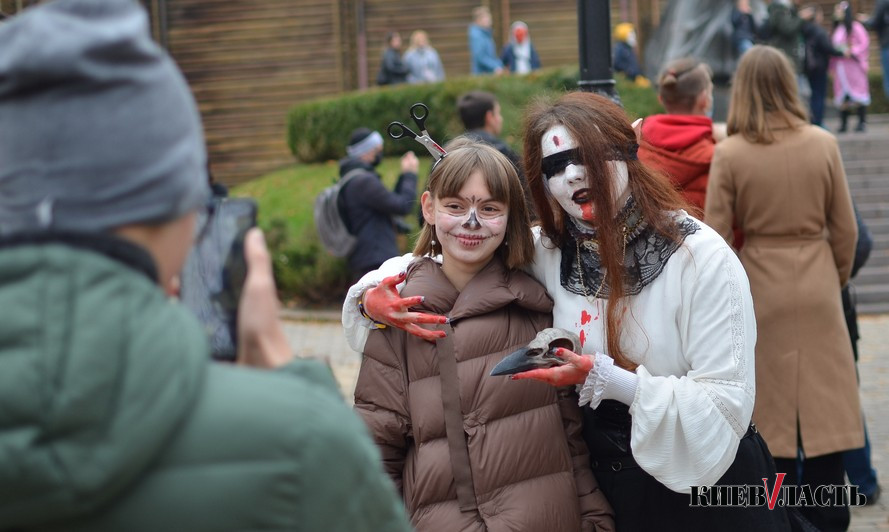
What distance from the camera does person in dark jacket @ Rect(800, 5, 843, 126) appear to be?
15672 millimetres

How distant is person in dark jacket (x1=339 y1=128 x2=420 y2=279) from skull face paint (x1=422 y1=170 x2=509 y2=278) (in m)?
5.19

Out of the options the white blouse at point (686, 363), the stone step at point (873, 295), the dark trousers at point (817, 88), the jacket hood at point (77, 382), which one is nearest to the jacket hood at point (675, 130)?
the white blouse at point (686, 363)

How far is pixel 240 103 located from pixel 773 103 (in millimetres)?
18165

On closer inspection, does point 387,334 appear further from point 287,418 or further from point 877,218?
point 877,218

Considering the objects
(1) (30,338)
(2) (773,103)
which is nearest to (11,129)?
(1) (30,338)

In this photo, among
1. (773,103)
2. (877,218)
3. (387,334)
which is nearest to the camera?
(387,334)

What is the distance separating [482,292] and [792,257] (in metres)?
2.36

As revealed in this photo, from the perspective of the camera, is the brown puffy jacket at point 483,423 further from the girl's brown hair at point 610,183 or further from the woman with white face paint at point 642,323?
the girl's brown hair at point 610,183

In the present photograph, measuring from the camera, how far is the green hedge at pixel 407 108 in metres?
14.9

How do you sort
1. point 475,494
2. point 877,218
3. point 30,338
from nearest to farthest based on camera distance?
point 30,338 → point 475,494 → point 877,218

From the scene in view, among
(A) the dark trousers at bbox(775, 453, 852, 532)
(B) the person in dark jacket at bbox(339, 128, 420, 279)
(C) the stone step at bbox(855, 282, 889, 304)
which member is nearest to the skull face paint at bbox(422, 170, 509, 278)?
(A) the dark trousers at bbox(775, 453, 852, 532)

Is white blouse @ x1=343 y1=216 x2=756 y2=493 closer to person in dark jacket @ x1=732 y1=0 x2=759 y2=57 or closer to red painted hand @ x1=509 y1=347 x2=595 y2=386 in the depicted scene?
red painted hand @ x1=509 y1=347 x2=595 y2=386

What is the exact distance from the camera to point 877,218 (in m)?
12.9

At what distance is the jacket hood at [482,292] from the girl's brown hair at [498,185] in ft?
0.19
